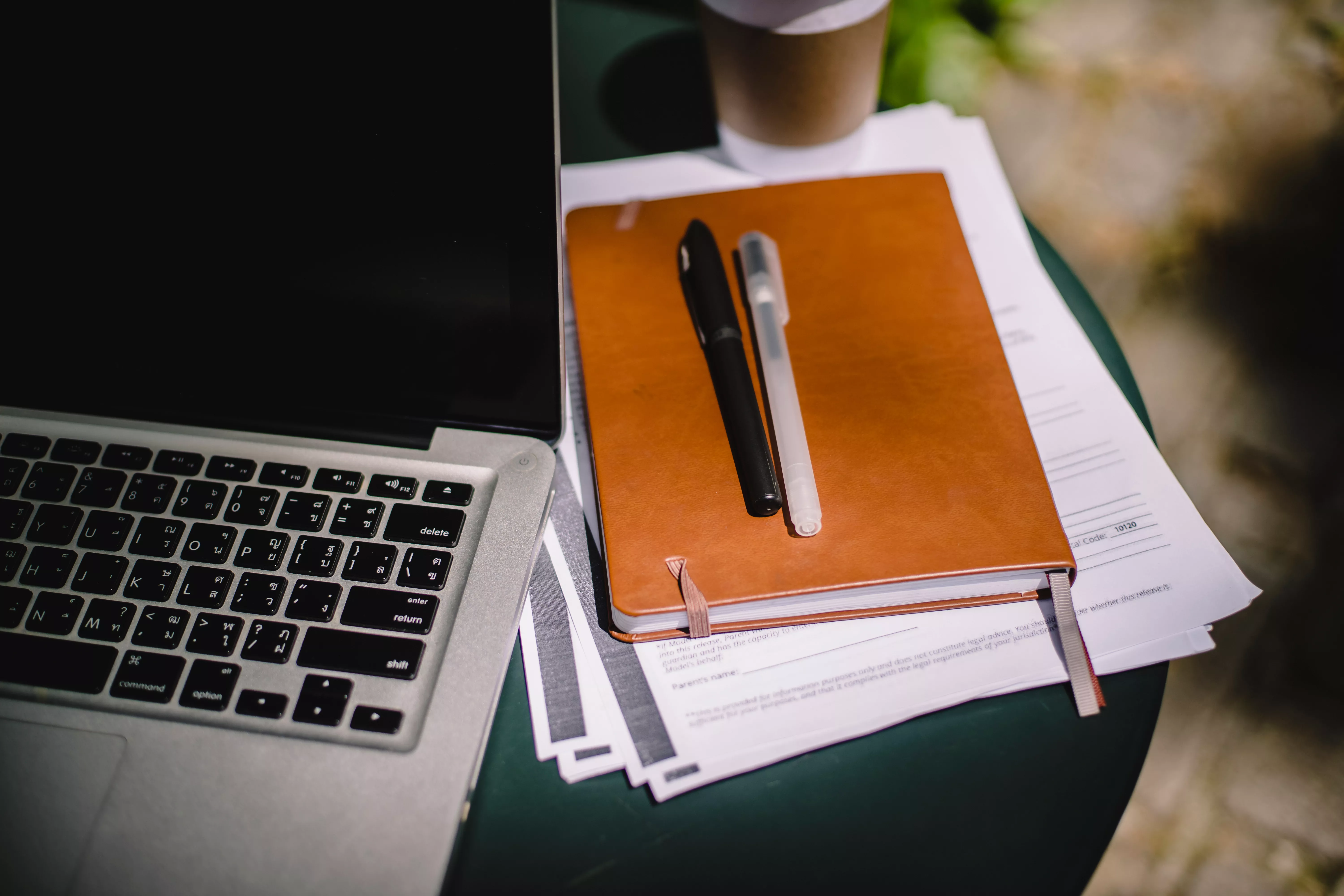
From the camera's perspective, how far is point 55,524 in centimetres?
47

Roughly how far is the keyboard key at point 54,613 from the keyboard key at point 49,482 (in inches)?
2.5

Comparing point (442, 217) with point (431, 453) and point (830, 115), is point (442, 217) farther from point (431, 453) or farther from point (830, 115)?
point (830, 115)

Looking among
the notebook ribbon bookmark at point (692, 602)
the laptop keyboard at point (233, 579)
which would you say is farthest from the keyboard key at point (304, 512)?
the notebook ribbon bookmark at point (692, 602)

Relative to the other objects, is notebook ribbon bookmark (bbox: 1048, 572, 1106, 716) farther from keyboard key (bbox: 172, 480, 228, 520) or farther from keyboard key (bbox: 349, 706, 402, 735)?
keyboard key (bbox: 172, 480, 228, 520)

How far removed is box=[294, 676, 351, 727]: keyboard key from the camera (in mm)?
418

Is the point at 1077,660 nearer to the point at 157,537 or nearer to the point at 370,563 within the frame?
the point at 370,563

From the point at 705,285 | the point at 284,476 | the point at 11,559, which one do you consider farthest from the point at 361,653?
the point at 705,285

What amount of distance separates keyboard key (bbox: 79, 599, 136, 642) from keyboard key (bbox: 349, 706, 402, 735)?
0.49 ft

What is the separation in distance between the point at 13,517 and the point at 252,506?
148mm

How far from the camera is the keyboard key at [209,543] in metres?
0.46

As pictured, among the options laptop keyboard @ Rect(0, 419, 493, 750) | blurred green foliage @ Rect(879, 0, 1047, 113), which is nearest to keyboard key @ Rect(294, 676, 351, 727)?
laptop keyboard @ Rect(0, 419, 493, 750)

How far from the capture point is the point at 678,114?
76cm

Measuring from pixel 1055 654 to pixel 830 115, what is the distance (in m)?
0.44

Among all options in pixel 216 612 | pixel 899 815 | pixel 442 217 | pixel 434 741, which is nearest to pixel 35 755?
pixel 216 612
